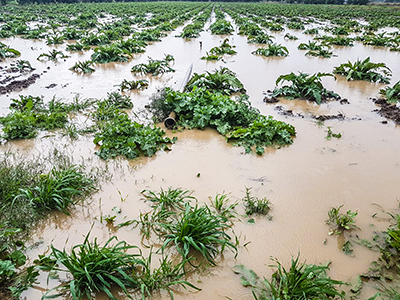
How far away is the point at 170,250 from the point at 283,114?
4.63 metres

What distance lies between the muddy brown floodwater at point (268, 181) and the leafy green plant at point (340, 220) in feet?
0.30

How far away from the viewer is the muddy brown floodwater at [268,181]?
2.91 metres

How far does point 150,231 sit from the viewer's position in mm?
3205

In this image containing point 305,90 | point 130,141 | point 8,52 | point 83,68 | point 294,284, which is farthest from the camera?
point 8,52

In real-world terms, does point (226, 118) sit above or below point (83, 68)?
above

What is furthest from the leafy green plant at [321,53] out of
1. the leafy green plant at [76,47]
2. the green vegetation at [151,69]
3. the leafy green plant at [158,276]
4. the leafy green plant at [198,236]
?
the leafy green plant at [158,276]

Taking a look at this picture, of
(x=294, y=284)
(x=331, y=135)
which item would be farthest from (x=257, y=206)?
(x=331, y=135)

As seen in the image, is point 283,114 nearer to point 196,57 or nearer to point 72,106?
point 72,106

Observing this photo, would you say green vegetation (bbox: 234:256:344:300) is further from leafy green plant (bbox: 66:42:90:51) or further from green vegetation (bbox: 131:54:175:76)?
leafy green plant (bbox: 66:42:90:51)

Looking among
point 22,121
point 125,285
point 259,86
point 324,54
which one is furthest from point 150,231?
point 324,54

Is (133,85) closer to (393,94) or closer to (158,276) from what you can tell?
(158,276)

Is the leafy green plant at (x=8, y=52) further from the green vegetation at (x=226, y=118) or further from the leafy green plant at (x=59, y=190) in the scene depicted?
the leafy green plant at (x=59, y=190)

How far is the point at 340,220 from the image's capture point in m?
3.32

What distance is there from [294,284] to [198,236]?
1.08 meters
